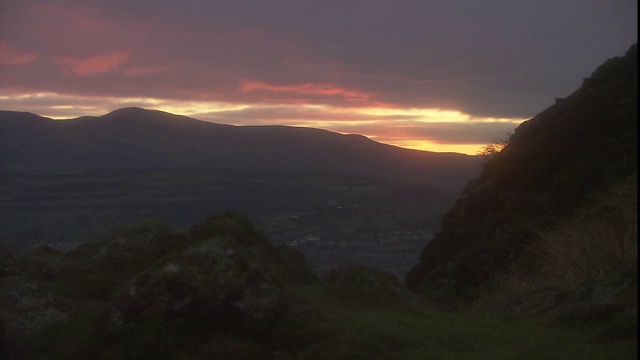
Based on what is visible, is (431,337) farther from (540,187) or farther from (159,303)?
(540,187)

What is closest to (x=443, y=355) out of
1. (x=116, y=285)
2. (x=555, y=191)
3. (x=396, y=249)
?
(x=116, y=285)

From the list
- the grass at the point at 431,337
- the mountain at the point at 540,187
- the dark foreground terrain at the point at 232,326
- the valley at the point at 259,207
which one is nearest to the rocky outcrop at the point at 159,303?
the dark foreground terrain at the point at 232,326

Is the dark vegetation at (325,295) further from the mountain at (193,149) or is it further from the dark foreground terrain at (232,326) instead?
the mountain at (193,149)

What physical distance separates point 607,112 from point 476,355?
45.7ft

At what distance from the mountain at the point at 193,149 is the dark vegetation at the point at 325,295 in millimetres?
70607

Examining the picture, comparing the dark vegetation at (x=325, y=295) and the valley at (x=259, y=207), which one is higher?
the dark vegetation at (x=325, y=295)

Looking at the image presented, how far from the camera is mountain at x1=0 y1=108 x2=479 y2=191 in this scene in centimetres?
9962

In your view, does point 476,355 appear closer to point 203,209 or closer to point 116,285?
point 116,285

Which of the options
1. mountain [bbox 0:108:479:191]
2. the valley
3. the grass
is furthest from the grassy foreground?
mountain [bbox 0:108:479:191]

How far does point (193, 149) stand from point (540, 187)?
109534 mm

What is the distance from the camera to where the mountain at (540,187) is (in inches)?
598

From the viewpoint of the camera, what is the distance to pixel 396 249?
30.3m

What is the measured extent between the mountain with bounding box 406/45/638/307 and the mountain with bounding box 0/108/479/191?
6275 cm

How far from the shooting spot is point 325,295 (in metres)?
9.57
